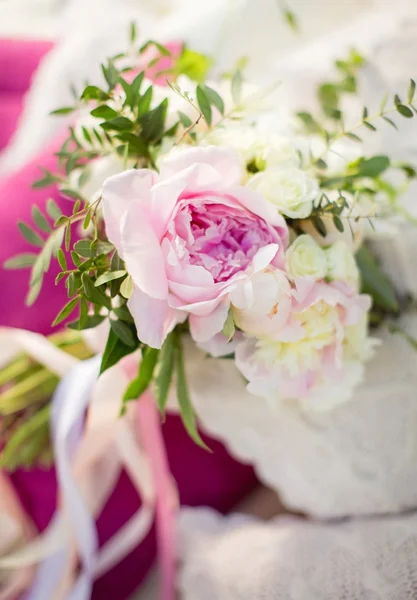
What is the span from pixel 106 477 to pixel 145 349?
0.30 metres

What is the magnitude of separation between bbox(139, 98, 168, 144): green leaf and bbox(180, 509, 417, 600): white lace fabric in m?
0.43

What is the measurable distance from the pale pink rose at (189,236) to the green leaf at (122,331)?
1.8 inches

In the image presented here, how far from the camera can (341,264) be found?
Answer: 1.41 feet

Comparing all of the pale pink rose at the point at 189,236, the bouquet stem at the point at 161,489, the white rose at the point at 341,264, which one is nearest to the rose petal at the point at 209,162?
the pale pink rose at the point at 189,236

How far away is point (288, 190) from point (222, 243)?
0.23ft

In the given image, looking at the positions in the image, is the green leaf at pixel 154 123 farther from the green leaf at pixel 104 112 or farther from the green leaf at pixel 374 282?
the green leaf at pixel 374 282

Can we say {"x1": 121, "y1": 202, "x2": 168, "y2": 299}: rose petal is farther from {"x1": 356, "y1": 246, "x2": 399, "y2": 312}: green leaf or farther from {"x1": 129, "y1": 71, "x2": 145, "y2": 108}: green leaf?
{"x1": 356, "y1": 246, "x2": 399, "y2": 312}: green leaf

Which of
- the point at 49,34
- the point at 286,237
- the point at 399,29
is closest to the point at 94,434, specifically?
the point at 286,237

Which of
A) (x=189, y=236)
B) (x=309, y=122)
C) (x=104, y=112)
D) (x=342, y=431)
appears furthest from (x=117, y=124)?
(x=342, y=431)

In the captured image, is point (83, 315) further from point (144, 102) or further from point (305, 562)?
point (305, 562)

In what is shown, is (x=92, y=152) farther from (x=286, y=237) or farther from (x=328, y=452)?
(x=328, y=452)

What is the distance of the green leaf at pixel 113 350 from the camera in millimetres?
415

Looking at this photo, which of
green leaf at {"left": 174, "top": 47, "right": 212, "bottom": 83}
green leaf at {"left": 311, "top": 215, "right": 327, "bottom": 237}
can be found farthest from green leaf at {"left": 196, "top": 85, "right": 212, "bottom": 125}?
green leaf at {"left": 174, "top": 47, "right": 212, "bottom": 83}

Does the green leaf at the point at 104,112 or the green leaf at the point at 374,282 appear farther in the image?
the green leaf at the point at 374,282
